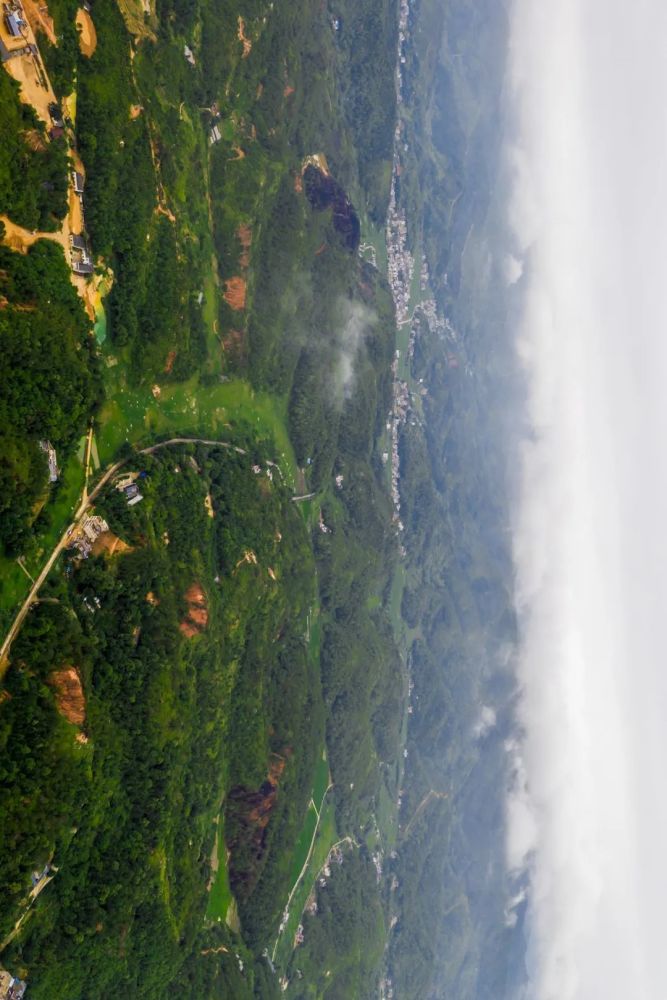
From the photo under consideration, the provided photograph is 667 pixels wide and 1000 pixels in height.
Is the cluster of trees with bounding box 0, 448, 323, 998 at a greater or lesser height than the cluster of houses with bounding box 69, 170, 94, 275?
lesser

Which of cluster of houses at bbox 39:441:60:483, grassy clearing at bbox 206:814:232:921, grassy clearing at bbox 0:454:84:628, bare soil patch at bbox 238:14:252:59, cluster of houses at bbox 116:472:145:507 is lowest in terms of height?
grassy clearing at bbox 206:814:232:921

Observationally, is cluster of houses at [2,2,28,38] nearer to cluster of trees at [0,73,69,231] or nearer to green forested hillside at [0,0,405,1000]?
green forested hillside at [0,0,405,1000]

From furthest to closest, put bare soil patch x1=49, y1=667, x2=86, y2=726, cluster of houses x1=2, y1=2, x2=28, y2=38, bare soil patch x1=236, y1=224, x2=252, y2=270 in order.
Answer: bare soil patch x1=236, y1=224, x2=252, y2=270, bare soil patch x1=49, y1=667, x2=86, y2=726, cluster of houses x1=2, y1=2, x2=28, y2=38

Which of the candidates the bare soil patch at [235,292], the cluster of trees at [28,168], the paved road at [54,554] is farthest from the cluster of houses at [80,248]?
the bare soil patch at [235,292]

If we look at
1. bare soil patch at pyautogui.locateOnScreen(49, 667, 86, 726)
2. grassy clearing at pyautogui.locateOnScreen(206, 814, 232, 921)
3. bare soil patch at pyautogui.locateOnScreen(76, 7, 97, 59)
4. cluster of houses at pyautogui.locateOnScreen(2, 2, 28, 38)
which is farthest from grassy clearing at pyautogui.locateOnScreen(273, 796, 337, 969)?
cluster of houses at pyautogui.locateOnScreen(2, 2, 28, 38)

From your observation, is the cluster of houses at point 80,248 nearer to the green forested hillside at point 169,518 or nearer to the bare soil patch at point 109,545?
the green forested hillside at point 169,518

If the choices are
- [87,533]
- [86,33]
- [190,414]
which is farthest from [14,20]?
[87,533]
